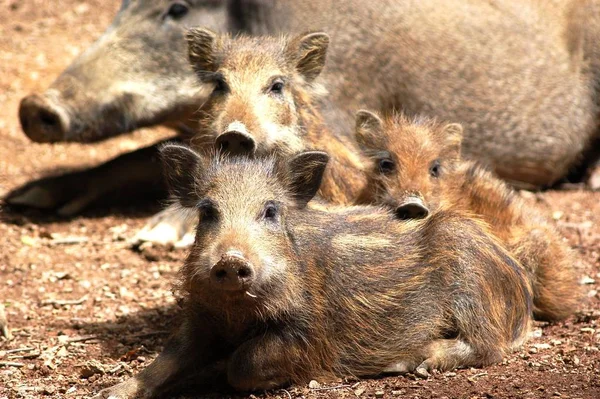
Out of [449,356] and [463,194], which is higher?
[463,194]

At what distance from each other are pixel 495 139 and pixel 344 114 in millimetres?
1633

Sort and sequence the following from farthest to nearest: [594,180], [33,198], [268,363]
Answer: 1. [594,180]
2. [33,198]
3. [268,363]

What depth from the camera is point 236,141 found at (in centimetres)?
554

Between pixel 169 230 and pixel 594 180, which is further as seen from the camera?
pixel 594 180

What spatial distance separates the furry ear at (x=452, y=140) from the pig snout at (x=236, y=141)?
1.51 metres

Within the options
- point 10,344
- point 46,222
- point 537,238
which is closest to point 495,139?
point 537,238

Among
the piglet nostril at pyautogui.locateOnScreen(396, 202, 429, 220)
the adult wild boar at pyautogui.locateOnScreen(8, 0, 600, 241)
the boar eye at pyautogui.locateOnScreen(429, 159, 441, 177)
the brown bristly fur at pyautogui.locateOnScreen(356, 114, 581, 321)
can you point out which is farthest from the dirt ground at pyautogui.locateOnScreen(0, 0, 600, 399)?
the boar eye at pyautogui.locateOnScreen(429, 159, 441, 177)

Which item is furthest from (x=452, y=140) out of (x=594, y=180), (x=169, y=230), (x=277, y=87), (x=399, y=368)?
(x=594, y=180)

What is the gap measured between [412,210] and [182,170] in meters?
1.32

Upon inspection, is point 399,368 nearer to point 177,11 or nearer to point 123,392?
point 123,392

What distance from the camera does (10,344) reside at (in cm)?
566

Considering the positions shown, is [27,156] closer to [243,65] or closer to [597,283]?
[243,65]

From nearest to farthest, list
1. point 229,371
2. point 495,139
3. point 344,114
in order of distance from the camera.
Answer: point 229,371 < point 344,114 < point 495,139

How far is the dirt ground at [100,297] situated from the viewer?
192 inches
